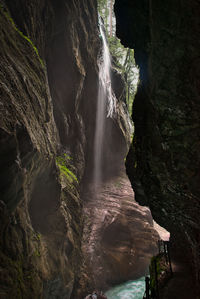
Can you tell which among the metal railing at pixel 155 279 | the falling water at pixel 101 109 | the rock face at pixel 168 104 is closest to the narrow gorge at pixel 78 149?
the rock face at pixel 168 104

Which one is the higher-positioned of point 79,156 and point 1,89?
point 1,89

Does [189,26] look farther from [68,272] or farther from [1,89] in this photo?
[68,272]

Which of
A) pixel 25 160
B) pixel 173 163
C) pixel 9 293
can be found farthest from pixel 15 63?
pixel 9 293

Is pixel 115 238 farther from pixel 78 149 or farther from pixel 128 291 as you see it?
pixel 78 149

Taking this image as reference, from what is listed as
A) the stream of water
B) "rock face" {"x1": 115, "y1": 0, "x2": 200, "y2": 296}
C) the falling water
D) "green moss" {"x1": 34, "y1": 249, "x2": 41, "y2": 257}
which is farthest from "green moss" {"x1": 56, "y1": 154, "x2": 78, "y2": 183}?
the stream of water

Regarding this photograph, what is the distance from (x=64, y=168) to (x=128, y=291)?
329 inches

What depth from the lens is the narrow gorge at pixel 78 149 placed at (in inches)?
152

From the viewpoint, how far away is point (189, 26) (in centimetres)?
305

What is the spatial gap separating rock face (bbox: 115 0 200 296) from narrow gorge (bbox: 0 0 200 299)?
2 cm

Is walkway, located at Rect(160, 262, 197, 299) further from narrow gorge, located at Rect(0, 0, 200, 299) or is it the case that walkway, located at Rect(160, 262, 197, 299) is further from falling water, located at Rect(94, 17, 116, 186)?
falling water, located at Rect(94, 17, 116, 186)

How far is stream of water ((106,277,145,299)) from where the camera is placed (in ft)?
34.6

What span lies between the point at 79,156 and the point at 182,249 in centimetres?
871

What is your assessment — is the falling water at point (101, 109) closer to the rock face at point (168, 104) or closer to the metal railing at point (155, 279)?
the metal railing at point (155, 279)

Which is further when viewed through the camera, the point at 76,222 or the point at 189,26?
the point at 76,222
